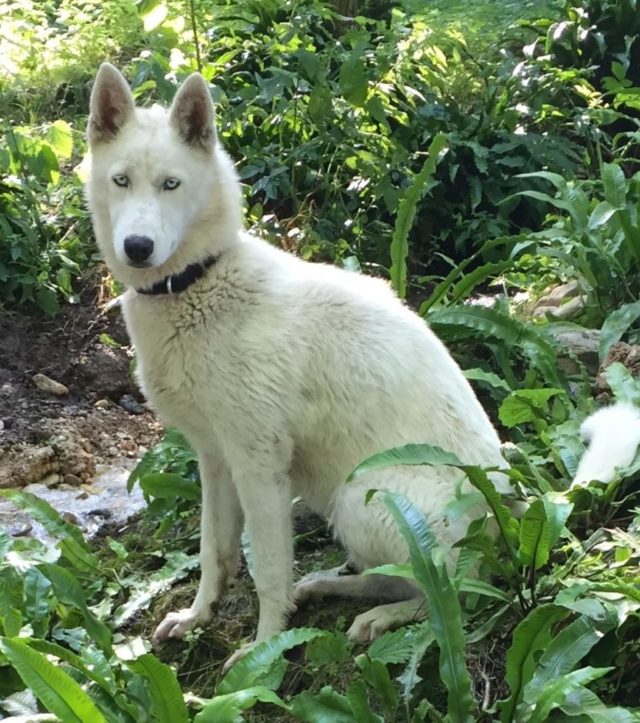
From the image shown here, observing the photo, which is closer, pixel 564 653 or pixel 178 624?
pixel 564 653

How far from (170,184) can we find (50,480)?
2.54 metres

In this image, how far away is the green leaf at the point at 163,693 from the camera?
249 cm

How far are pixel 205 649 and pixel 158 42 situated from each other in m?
5.22

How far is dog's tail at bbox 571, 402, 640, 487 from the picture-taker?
10.7 feet

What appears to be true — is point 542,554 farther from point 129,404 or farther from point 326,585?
point 129,404

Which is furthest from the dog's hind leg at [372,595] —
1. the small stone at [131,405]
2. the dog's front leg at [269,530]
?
the small stone at [131,405]

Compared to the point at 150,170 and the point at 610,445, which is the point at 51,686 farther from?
the point at 610,445

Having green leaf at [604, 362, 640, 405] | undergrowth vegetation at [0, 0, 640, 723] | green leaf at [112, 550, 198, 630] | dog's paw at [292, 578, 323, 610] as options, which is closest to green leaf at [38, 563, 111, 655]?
undergrowth vegetation at [0, 0, 640, 723]

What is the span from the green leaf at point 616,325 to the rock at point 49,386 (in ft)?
11.2

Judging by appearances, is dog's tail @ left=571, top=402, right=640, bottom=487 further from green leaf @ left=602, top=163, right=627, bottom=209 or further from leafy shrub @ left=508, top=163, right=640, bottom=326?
green leaf @ left=602, top=163, right=627, bottom=209

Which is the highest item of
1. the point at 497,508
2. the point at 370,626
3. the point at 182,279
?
the point at 182,279

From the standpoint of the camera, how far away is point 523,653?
246 centimetres

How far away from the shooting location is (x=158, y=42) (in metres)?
7.12

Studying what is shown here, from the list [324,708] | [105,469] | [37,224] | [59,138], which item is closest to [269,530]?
[324,708]
